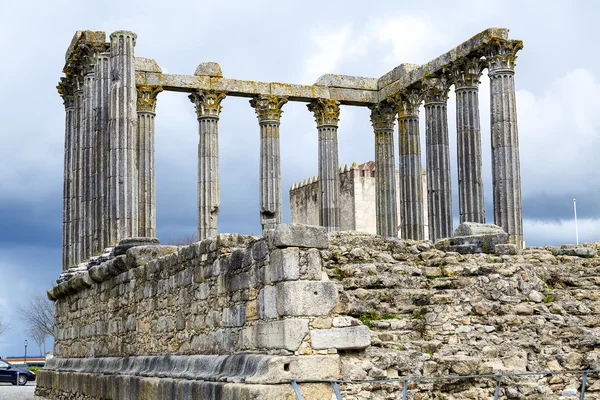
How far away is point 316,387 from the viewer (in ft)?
34.1

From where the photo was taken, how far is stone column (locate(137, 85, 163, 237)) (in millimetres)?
27266

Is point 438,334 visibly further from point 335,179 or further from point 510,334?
point 335,179

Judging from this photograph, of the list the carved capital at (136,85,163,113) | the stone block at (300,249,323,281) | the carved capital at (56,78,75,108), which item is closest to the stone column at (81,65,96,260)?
the carved capital at (56,78,75,108)

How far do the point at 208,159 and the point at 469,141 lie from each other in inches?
293

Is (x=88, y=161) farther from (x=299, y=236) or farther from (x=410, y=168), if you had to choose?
(x=299, y=236)

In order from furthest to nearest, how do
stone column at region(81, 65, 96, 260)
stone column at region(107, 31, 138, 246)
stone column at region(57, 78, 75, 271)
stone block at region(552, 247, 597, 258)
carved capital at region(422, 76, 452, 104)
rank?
carved capital at region(422, 76, 452, 104), stone column at region(57, 78, 75, 271), stone column at region(81, 65, 96, 260), stone column at region(107, 31, 138, 246), stone block at region(552, 247, 597, 258)

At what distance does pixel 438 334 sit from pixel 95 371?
8.45m

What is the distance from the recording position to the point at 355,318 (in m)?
11.1

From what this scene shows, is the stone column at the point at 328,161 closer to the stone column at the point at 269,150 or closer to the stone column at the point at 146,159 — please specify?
the stone column at the point at 269,150

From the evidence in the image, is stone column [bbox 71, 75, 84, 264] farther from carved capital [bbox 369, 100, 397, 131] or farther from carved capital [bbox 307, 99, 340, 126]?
carved capital [bbox 369, 100, 397, 131]

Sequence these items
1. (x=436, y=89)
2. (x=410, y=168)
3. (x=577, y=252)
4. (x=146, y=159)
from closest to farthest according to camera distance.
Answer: (x=577, y=252), (x=436, y=89), (x=146, y=159), (x=410, y=168)

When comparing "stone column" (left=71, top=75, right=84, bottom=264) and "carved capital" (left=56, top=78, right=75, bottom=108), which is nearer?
"stone column" (left=71, top=75, right=84, bottom=264)

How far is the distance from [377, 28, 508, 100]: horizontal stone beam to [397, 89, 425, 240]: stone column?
1.55ft

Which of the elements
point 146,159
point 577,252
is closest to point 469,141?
point 146,159
